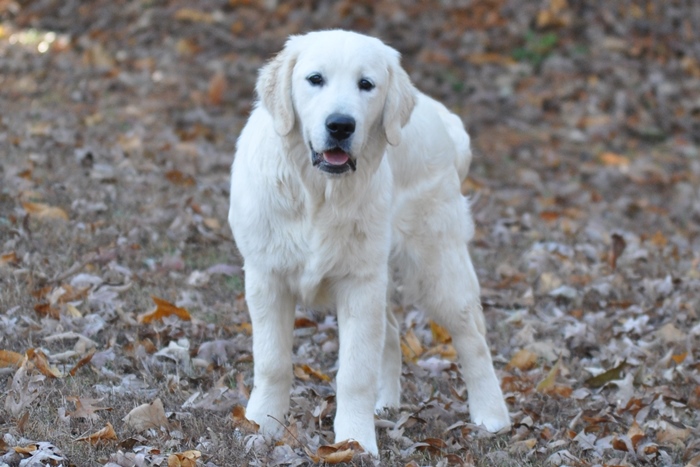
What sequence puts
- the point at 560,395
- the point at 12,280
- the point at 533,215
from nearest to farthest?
the point at 560,395
the point at 12,280
the point at 533,215

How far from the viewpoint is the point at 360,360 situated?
430cm

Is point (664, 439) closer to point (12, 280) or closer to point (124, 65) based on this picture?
point (12, 280)

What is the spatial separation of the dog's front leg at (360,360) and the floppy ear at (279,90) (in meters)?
0.75

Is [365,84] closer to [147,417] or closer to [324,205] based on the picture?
[324,205]

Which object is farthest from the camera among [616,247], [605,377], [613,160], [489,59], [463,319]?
[489,59]

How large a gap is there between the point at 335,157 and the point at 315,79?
0.35 meters

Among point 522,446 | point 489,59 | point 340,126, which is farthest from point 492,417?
point 489,59

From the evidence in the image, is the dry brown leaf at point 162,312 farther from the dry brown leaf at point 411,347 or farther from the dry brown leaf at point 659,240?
the dry brown leaf at point 659,240

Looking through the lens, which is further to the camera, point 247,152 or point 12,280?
point 12,280

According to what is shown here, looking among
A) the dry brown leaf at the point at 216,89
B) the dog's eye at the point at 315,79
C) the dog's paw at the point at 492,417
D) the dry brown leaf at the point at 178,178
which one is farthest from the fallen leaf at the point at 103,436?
the dry brown leaf at the point at 216,89

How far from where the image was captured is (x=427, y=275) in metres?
4.92

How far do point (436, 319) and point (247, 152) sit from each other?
4.31 feet

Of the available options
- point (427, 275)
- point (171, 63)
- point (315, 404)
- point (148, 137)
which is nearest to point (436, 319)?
point (427, 275)

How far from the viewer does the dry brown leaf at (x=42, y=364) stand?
4688 mm
